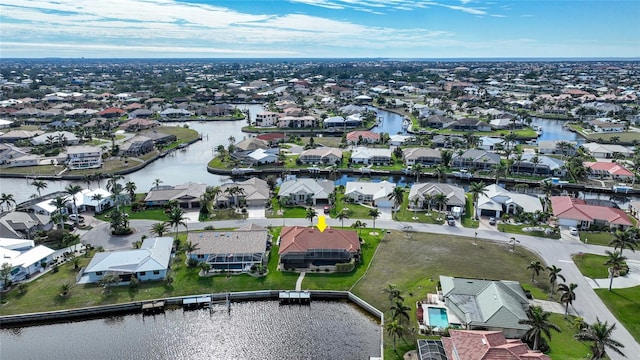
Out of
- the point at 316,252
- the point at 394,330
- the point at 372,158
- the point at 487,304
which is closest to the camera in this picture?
the point at 394,330

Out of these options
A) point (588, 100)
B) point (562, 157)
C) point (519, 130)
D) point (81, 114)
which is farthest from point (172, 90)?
point (588, 100)

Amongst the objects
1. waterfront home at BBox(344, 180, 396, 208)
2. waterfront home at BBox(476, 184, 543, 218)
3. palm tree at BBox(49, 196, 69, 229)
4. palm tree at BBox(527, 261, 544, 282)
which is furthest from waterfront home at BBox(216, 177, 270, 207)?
palm tree at BBox(527, 261, 544, 282)

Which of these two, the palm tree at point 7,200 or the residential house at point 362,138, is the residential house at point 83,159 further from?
the residential house at point 362,138

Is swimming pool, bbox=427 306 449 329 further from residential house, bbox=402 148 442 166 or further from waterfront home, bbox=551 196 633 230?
residential house, bbox=402 148 442 166

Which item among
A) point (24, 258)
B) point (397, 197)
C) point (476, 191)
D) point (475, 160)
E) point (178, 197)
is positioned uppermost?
point (476, 191)

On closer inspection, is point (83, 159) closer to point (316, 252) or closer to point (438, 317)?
point (316, 252)

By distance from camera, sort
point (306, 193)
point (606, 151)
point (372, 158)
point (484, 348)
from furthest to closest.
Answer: point (606, 151)
point (372, 158)
point (306, 193)
point (484, 348)

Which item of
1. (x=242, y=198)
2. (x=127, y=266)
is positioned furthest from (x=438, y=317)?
(x=242, y=198)
